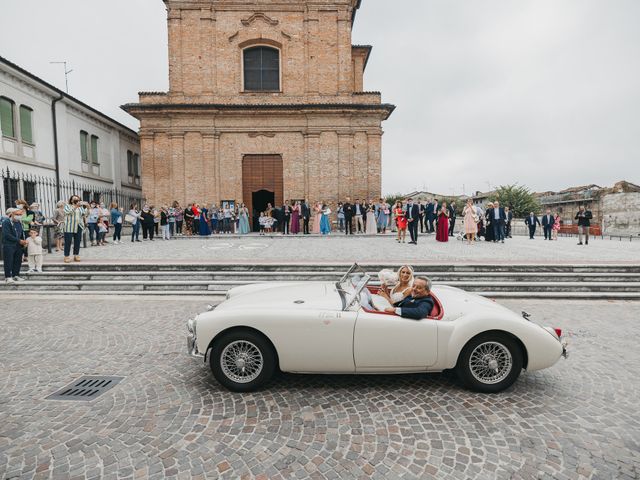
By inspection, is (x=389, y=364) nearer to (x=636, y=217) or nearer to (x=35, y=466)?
(x=35, y=466)

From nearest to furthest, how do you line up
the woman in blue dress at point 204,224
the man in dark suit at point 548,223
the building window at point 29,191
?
the building window at point 29,191 < the woman in blue dress at point 204,224 < the man in dark suit at point 548,223

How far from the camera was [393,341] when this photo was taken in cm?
385

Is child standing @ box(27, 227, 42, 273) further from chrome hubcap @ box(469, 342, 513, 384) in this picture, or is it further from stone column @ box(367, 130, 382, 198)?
stone column @ box(367, 130, 382, 198)

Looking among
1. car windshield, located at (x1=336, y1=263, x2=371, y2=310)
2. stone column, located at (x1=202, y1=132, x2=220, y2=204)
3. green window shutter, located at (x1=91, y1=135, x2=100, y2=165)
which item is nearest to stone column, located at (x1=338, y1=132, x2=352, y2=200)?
stone column, located at (x1=202, y1=132, x2=220, y2=204)

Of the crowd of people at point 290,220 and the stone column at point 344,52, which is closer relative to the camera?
the crowd of people at point 290,220

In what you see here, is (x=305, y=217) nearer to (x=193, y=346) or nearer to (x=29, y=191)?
(x=29, y=191)

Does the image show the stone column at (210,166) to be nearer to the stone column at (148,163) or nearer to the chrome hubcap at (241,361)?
the stone column at (148,163)

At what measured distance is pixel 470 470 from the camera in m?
2.77

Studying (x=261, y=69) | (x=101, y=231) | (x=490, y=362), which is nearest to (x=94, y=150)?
(x=261, y=69)

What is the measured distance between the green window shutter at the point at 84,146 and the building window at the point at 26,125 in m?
4.03

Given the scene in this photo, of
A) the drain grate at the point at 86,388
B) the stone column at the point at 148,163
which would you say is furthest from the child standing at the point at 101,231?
the drain grate at the point at 86,388

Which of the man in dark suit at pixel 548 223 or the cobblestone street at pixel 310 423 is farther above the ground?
the man in dark suit at pixel 548 223

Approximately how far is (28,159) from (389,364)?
22673mm

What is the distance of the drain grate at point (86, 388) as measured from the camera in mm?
3817
